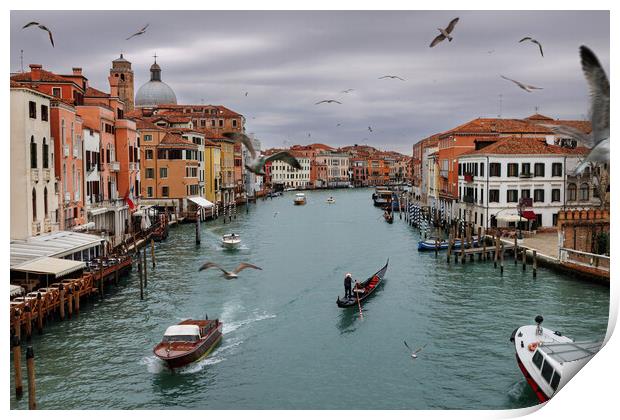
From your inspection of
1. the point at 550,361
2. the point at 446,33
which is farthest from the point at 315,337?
the point at 446,33

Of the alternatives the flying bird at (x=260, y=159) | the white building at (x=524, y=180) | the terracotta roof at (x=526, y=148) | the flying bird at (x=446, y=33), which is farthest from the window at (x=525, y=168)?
the flying bird at (x=260, y=159)

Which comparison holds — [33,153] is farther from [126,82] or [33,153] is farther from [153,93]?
[153,93]

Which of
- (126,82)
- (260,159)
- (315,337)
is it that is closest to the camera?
Answer: (260,159)

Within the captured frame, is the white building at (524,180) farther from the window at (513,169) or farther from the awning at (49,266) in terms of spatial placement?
the awning at (49,266)
